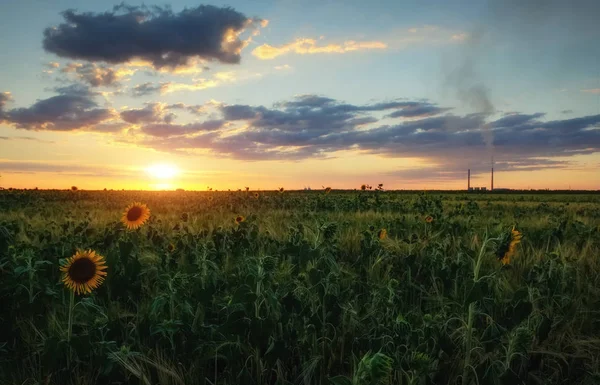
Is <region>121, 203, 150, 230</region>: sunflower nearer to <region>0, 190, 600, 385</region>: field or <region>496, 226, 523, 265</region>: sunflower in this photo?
<region>0, 190, 600, 385</region>: field

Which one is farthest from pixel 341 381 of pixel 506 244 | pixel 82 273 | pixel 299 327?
pixel 82 273

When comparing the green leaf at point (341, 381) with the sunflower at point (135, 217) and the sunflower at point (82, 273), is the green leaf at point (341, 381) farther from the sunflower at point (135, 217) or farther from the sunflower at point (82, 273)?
the sunflower at point (135, 217)

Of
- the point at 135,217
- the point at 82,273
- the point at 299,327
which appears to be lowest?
the point at 299,327

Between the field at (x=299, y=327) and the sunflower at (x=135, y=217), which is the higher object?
the sunflower at (x=135, y=217)

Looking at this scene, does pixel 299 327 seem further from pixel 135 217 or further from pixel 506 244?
pixel 135 217

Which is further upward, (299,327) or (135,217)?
(135,217)

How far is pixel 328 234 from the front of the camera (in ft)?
13.7

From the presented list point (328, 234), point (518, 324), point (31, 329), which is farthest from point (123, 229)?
point (518, 324)

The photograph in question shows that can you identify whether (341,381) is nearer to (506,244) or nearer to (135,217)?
(506,244)

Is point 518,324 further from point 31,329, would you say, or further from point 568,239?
point 568,239

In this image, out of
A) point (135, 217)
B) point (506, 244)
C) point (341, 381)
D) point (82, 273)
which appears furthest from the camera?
point (135, 217)

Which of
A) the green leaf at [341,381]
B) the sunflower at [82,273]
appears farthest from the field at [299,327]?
the sunflower at [82,273]

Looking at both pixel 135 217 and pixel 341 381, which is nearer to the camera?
pixel 341 381

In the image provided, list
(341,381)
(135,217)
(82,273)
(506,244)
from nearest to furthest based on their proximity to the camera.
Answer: (341,381) < (506,244) < (82,273) < (135,217)
